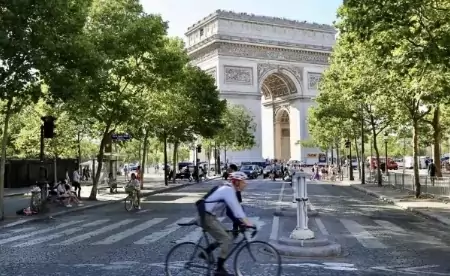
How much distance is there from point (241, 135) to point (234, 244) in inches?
2941

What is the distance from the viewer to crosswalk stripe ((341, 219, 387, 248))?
12953 mm

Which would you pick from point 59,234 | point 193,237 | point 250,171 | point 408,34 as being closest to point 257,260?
point 193,237

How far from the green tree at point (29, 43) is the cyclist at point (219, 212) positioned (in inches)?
476

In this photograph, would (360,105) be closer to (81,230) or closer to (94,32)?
(94,32)

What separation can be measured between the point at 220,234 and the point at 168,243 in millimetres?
5018

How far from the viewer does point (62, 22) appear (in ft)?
64.6

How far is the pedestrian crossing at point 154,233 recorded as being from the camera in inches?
533

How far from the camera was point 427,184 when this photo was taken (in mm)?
26797

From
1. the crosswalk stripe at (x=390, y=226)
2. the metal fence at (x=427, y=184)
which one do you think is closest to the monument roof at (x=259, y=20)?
the metal fence at (x=427, y=184)

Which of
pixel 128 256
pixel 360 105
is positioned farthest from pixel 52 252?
pixel 360 105

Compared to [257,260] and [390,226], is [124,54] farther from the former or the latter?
[257,260]

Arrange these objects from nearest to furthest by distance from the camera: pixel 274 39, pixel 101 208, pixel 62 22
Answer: pixel 62 22 → pixel 101 208 → pixel 274 39

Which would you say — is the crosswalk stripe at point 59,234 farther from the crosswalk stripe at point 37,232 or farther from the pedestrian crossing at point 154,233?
the crosswalk stripe at point 37,232

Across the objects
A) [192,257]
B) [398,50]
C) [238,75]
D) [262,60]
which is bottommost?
[192,257]
